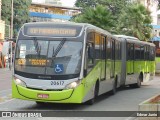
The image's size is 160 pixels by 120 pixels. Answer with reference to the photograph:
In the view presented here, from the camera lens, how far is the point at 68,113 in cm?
1435

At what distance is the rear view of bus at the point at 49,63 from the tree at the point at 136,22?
36.7 metres

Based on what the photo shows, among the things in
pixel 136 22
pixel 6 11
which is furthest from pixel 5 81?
pixel 6 11

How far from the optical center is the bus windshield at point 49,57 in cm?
1480

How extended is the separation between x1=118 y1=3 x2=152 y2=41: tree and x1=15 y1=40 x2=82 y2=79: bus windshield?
3701cm

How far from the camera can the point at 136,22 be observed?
171 ft

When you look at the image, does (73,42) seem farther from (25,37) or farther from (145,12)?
(145,12)

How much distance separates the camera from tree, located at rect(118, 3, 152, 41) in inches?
2032

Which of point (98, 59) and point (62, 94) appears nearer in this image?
point (62, 94)

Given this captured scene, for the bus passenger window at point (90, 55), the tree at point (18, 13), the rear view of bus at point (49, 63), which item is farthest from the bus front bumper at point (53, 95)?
the tree at point (18, 13)

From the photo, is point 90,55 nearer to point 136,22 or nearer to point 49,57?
point 49,57

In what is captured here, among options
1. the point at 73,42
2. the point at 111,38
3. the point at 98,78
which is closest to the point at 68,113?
the point at 73,42

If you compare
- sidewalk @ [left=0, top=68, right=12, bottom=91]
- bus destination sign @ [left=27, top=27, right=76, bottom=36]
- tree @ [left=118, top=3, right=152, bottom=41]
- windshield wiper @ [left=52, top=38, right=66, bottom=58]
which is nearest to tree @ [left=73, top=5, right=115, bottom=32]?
tree @ [left=118, top=3, right=152, bottom=41]

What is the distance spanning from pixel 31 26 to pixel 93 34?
226cm

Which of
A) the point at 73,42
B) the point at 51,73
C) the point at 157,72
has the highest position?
the point at 73,42
